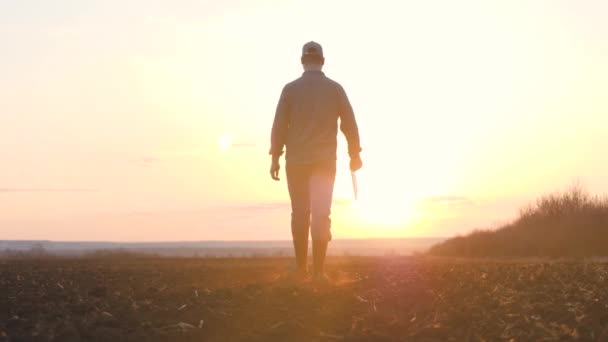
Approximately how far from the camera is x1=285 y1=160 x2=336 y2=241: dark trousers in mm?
11438

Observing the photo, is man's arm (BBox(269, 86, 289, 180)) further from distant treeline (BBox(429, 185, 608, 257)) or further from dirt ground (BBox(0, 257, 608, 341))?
distant treeline (BBox(429, 185, 608, 257))

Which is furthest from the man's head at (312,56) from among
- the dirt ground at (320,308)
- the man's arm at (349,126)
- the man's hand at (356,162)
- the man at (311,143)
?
the dirt ground at (320,308)

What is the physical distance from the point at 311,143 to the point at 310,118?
0.34 m

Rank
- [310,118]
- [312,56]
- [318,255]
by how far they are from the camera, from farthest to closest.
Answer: [312,56] → [310,118] → [318,255]

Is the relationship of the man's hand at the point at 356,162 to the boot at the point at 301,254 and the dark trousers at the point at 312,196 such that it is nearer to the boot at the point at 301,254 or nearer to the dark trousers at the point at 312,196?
the dark trousers at the point at 312,196

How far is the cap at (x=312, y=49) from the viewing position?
11715 millimetres

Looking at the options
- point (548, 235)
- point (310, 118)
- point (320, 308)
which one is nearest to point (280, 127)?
point (310, 118)

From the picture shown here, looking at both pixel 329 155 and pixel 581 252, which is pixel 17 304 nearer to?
pixel 329 155

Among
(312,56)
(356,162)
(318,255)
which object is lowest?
(318,255)

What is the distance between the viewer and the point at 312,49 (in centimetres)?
1172

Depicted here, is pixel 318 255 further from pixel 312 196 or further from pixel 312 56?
pixel 312 56

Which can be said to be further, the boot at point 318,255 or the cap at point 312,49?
the cap at point 312,49

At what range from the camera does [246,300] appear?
867 cm

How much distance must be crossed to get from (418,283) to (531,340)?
421 cm
